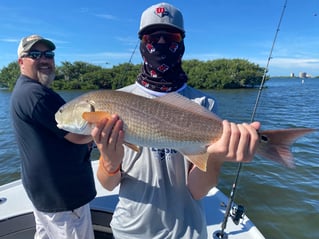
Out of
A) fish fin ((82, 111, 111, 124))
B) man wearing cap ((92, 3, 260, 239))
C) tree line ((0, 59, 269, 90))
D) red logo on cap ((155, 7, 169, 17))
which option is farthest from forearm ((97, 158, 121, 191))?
tree line ((0, 59, 269, 90))

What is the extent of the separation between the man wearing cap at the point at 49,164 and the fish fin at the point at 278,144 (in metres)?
1.98

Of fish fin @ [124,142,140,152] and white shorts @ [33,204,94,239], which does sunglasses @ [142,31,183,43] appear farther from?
white shorts @ [33,204,94,239]

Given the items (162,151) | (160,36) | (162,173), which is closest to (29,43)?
(160,36)

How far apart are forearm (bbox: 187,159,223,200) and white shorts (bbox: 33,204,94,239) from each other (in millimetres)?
1848

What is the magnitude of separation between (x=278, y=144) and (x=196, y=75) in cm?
5999

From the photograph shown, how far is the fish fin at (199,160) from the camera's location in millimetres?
1767

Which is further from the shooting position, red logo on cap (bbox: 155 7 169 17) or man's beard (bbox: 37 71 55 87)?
man's beard (bbox: 37 71 55 87)

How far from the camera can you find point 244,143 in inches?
67.1

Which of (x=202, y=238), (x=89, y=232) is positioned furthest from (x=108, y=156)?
(x=89, y=232)

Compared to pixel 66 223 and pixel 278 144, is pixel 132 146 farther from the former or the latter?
pixel 66 223

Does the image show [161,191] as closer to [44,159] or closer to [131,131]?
[131,131]

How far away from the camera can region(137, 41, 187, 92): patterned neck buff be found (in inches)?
80.4

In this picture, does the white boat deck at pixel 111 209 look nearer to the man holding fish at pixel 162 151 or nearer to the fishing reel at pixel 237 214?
the fishing reel at pixel 237 214

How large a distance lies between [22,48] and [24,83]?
0.60 meters
